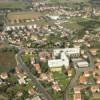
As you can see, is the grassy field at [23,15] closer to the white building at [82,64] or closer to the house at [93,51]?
the house at [93,51]

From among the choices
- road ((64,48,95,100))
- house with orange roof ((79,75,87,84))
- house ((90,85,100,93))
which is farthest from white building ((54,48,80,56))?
house ((90,85,100,93))

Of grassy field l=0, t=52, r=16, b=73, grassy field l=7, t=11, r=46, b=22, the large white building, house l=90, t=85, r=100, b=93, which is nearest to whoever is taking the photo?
house l=90, t=85, r=100, b=93

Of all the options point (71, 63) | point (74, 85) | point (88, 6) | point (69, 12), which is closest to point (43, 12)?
point (69, 12)

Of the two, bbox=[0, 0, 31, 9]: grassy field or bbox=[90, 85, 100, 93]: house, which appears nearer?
bbox=[90, 85, 100, 93]: house

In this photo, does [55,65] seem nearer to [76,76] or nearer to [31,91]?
[76,76]

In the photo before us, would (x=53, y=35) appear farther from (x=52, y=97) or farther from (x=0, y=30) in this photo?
(x=52, y=97)

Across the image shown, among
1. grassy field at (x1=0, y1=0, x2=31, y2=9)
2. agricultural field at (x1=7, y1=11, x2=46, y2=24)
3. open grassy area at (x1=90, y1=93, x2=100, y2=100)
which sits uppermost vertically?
grassy field at (x1=0, y1=0, x2=31, y2=9)

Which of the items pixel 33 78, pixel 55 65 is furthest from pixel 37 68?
pixel 33 78

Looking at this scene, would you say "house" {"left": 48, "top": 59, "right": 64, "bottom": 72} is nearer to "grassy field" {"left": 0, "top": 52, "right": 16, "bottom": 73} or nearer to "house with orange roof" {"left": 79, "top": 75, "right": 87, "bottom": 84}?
"house with orange roof" {"left": 79, "top": 75, "right": 87, "bottom": 84}
